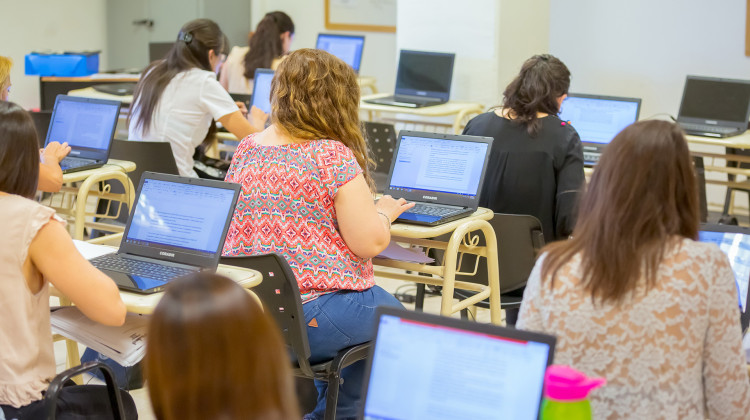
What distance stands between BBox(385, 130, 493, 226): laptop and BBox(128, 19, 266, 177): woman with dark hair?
130cm

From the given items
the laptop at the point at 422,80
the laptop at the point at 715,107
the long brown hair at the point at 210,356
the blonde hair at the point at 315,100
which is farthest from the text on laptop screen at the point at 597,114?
the long brown hair at the point at 210,356

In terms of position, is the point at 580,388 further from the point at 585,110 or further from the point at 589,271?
the point at 585,110

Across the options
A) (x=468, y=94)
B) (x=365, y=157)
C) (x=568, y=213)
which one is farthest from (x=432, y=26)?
(x=365, y=157)

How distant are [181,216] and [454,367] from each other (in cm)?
127

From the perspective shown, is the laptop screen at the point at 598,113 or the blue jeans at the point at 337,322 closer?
the blue jeans at the point at 337,322

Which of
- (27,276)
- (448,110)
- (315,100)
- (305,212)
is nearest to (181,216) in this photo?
(305,212)

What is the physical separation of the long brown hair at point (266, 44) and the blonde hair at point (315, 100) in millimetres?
3653

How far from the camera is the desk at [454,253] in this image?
299cm

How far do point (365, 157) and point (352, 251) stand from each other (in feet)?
0.97

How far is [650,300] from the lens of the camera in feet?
5.56

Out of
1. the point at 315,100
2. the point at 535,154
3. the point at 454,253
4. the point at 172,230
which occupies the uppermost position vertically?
the point at 315,100

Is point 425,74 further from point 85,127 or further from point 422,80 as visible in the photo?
point 85,127

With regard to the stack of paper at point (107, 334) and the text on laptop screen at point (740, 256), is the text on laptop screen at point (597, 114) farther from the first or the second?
the stack of paper at point (107, 334)

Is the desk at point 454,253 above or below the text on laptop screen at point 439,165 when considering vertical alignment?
below
